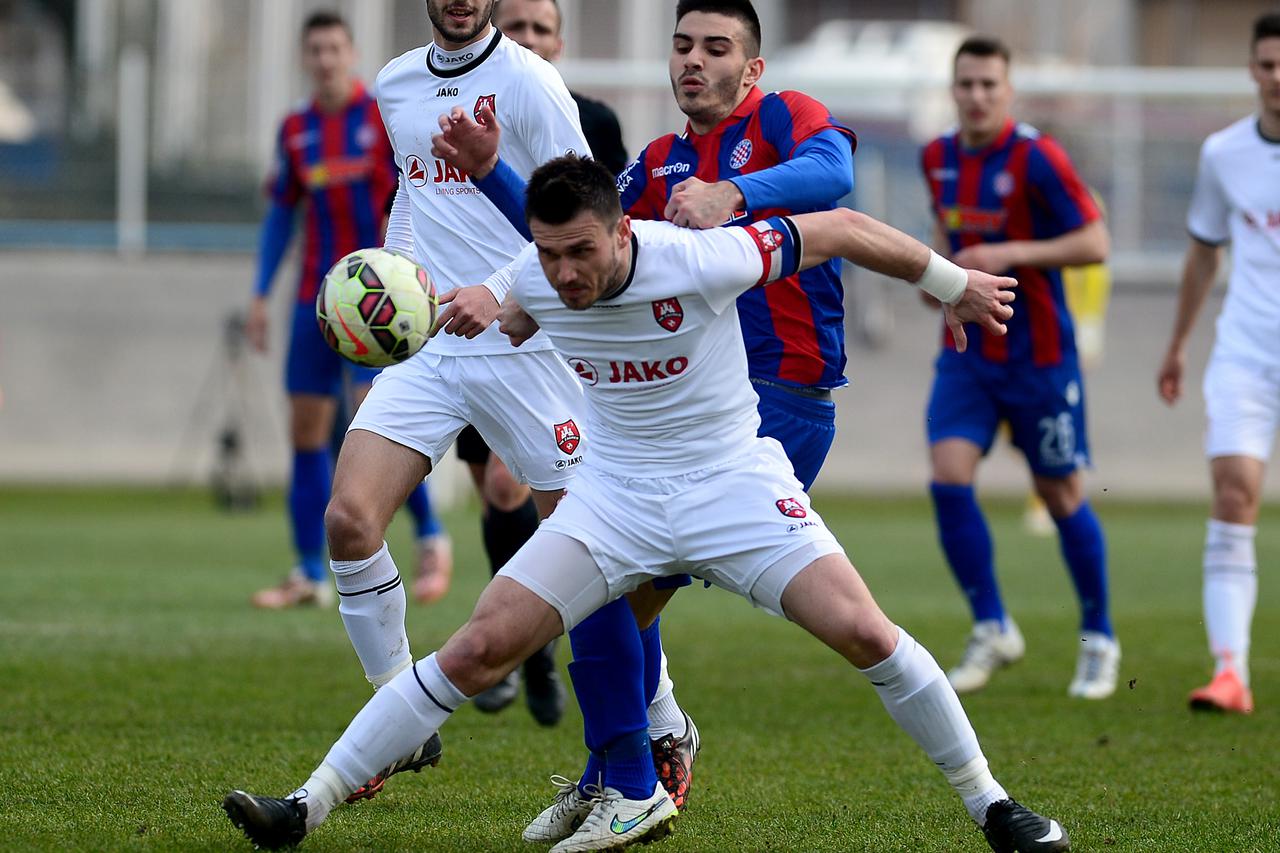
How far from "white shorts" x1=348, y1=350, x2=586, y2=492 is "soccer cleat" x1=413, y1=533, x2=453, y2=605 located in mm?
4520

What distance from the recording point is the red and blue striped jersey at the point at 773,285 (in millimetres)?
4980

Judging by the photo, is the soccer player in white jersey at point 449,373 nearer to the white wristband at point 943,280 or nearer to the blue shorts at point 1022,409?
the white wristband at point 943,280

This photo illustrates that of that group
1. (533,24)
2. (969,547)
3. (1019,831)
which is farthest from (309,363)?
(1019,831)

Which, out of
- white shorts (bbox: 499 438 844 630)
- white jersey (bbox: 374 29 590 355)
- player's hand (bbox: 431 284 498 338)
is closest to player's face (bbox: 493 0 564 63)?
white jersey (bbox: 374 29 590 355)

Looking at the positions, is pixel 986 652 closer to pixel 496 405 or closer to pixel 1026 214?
pixel 1026 214

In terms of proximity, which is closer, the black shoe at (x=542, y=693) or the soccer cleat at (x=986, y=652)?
the black shoe at (x=542, y=693)

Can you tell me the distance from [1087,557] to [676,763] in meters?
3.12

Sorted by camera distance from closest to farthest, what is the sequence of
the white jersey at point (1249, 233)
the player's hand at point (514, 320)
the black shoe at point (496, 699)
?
the player's hand at point (514, 320)
the black shoe at point (496, 699)
the white jersey at point (1249, 233)

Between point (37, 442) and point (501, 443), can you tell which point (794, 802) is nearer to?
point (501, 443)

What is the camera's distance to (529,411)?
527cm

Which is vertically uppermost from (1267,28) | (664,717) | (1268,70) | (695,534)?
(1267,28)

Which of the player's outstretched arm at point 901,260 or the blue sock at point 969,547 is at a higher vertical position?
the player's outstretched arm at point 901,260

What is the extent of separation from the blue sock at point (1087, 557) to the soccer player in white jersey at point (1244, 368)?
54cm

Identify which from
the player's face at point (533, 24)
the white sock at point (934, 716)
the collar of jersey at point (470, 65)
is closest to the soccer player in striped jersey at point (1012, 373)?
the player's face at point (533, 24)
